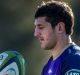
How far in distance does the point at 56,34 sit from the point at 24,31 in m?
14.4

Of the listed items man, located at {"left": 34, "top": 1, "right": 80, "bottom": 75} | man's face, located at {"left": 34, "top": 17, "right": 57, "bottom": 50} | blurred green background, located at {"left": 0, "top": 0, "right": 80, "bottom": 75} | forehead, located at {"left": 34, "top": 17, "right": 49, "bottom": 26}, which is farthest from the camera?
blurred green background, located at {"left": 0, "top": 0, "right": 80, "bottom": 75}

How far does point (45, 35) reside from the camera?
559 centimetres

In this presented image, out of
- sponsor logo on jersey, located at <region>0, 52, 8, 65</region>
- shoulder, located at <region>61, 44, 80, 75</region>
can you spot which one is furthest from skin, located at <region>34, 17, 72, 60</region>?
sponsor logo on jersey, located at <region>0, 52, 8, 65</region>

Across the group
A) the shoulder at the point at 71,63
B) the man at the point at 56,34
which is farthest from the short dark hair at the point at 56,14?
the shoulder at the point at 71,63

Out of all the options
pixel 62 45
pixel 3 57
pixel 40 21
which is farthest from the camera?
pixel 3 57

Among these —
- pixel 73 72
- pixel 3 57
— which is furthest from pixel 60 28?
pixel 3 57

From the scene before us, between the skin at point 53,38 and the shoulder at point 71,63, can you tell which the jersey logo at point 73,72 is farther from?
the skin at point 53,38

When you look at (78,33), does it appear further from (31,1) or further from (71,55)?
(71,55)

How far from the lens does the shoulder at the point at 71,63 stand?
16.8 ft

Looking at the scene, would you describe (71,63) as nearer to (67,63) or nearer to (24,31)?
(67,63)

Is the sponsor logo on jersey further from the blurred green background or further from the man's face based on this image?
the blurred green background

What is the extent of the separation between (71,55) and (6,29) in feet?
46.6

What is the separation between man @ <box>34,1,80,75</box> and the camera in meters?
5.43

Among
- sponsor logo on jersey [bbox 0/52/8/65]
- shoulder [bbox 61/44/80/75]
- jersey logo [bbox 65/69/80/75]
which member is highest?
sponsor logo on jersey [bbox 0/52/8/65]
